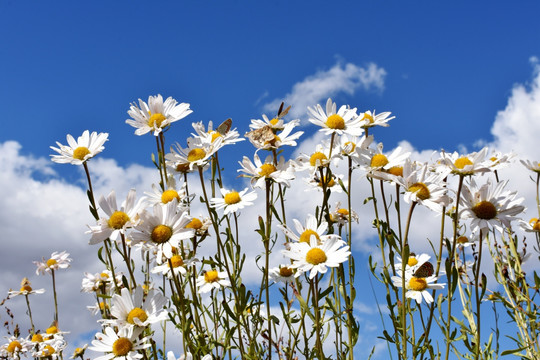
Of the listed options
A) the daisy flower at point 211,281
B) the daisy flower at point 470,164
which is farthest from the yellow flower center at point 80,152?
the daisy flower at point 470,164

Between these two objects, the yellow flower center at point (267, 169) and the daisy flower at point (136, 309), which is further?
the yellow flower center at point (267, 169)

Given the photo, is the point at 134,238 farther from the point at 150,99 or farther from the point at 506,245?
the point at 506,245

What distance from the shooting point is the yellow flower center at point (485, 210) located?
2.04 meters

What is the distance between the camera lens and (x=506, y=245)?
11.7 ft

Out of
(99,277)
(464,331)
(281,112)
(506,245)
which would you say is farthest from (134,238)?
(506,245)

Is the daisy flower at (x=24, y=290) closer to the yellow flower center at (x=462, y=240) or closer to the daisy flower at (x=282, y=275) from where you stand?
the daisy flower at (x=282, y=275)

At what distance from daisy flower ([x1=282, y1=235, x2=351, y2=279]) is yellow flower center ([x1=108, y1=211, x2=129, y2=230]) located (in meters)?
0.64

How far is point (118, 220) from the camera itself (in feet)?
6.50

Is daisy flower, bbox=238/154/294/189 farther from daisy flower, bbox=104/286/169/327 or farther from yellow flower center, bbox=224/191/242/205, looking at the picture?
daisy flower, bbox=104/286/169/327

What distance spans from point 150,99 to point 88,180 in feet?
1.69

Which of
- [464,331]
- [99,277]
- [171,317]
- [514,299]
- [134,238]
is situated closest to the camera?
[134,238]

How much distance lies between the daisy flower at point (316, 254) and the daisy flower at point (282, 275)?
2.43ft

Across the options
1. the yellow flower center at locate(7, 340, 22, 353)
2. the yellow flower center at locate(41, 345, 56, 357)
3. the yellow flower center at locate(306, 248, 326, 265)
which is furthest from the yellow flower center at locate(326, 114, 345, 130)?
the yellow flower center at locate(7, 340, 22, 353)

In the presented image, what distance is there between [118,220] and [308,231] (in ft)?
2.66
